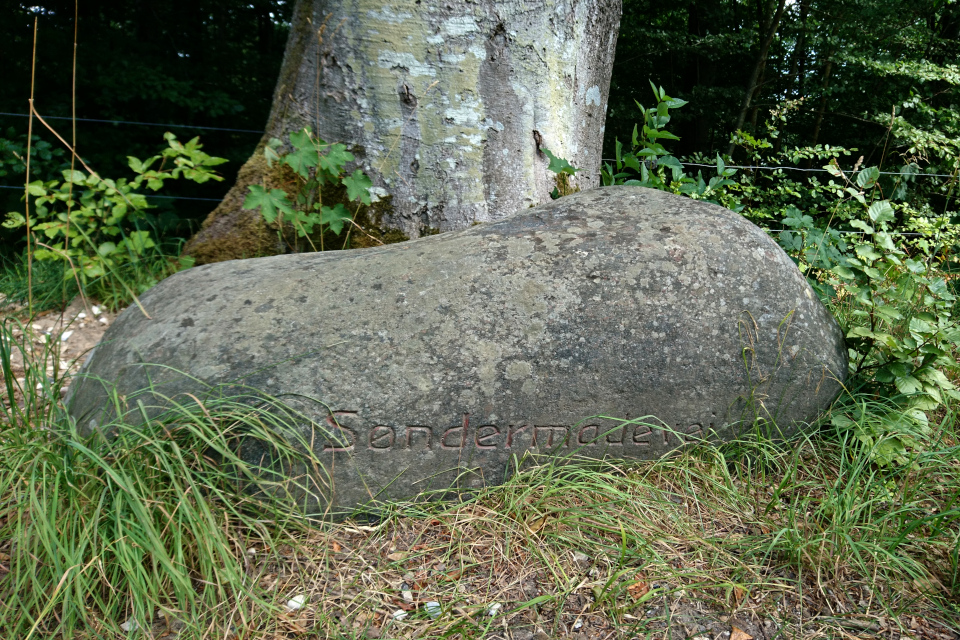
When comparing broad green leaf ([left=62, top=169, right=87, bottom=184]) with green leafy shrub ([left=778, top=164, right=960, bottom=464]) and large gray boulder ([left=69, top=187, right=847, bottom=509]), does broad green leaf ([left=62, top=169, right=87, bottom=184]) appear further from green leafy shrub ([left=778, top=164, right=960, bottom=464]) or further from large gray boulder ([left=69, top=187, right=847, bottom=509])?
green leafy shrub ([left=778, top=164, right=960, bottom=464])

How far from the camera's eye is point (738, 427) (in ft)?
7.41

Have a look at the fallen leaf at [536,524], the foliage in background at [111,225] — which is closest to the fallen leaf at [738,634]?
the fallen leaf at [536,524]

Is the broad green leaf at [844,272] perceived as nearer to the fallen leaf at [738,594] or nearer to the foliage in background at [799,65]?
the fallen leaf at [738,594]

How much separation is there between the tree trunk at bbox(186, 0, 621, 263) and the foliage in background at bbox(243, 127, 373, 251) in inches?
6.1

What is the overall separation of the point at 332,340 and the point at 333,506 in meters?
0.51

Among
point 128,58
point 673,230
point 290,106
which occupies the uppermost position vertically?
point 128,58

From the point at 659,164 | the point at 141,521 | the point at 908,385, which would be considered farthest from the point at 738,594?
the point at 659,164

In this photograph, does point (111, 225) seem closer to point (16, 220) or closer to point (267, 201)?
point (16, 220)

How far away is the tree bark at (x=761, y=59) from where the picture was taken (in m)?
7.31

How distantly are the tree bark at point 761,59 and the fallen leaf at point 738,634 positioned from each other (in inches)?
257

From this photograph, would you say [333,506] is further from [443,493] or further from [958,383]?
[958,383]

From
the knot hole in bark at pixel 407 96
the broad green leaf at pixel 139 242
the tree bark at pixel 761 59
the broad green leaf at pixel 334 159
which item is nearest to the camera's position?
the broad green leaf at pixel 334 159

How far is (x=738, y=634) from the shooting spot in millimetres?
1646

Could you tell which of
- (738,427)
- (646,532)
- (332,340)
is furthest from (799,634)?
Answer: (332,340)
